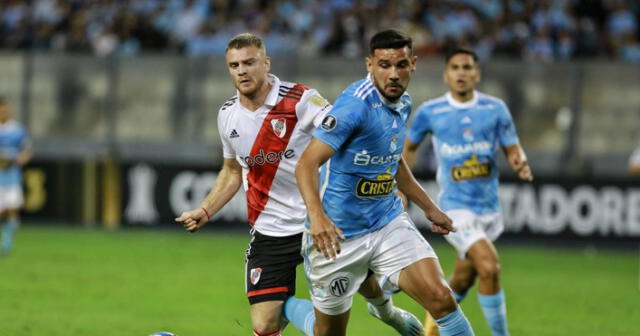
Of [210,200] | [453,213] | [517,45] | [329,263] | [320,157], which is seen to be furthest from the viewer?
[517,45]

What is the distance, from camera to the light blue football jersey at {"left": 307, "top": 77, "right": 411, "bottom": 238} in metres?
6.84

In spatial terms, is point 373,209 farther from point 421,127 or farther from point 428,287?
point 421,127

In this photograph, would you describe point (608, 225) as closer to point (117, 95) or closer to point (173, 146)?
point (173, 146)

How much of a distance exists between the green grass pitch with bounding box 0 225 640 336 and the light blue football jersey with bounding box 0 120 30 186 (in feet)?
3.57

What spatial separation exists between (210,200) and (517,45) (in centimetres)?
1301

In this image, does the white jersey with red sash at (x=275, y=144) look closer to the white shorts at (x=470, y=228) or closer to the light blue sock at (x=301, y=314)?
the light blue sock at (x=301, y=314)

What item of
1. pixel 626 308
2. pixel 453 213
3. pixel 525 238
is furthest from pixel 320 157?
pixel 525 238

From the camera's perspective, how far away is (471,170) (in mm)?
9578

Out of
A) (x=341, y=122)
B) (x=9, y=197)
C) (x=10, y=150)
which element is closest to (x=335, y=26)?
(x=10, y=150)

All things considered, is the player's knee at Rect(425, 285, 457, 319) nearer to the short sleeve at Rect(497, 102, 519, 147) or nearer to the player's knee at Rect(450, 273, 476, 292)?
the player's knee at Rect(450, 273, 476, 292)

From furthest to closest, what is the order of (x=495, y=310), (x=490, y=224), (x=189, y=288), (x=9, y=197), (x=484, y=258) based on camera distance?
(x=9, y=197)
(x=189, y=288)
(x=490, y=224)
(x=484, y=258)
(x=495, y=310)

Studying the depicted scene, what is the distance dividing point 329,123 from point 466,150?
128 inches

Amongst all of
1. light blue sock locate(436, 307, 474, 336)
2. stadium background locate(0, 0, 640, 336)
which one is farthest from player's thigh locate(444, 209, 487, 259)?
stadium background locate(0, 0, 640, 336)

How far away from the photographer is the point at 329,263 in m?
7.01
